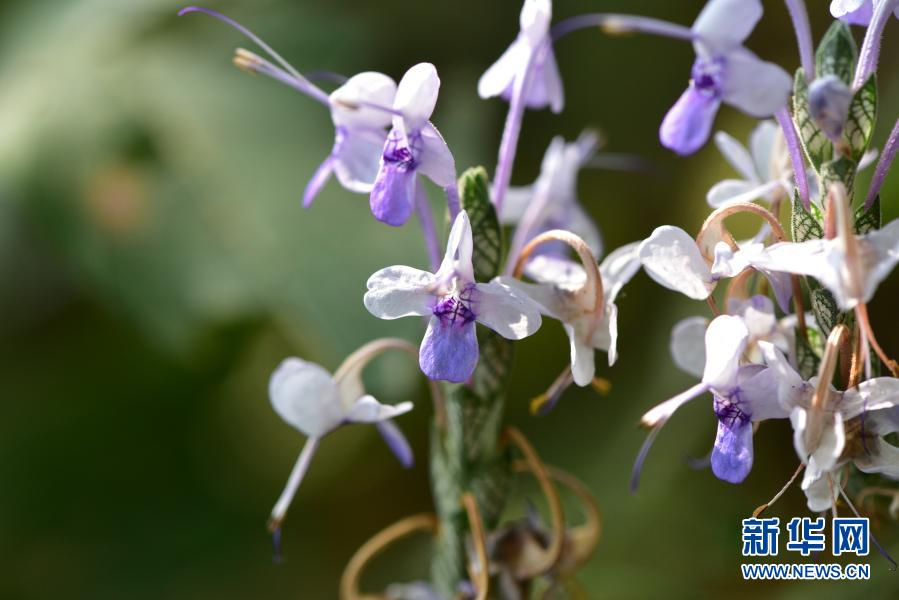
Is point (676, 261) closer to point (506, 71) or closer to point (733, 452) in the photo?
point (733, 452)

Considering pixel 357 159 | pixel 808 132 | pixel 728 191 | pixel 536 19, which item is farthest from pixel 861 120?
pixel 357 159

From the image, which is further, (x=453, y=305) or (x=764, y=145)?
(x=764, y=145)

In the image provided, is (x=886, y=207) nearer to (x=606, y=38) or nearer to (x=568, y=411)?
(x=568, y=411)

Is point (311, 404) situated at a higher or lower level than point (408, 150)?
lower

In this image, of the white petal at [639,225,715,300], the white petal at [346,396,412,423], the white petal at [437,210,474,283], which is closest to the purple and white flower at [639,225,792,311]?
the white petal at [639,225,715,300]

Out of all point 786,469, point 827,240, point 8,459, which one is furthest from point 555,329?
point 827,240

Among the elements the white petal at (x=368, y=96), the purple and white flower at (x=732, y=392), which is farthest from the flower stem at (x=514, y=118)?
the purple and white flower at (x=732, y=392)

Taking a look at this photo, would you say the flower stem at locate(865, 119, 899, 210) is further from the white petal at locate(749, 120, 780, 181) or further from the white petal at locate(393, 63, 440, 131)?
the white petal at locate(393, 63, 440, 131)

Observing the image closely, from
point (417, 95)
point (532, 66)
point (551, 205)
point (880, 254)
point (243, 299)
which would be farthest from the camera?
point (243, 299)

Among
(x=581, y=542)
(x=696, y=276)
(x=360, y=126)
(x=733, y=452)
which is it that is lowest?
(x=581, y=542)
